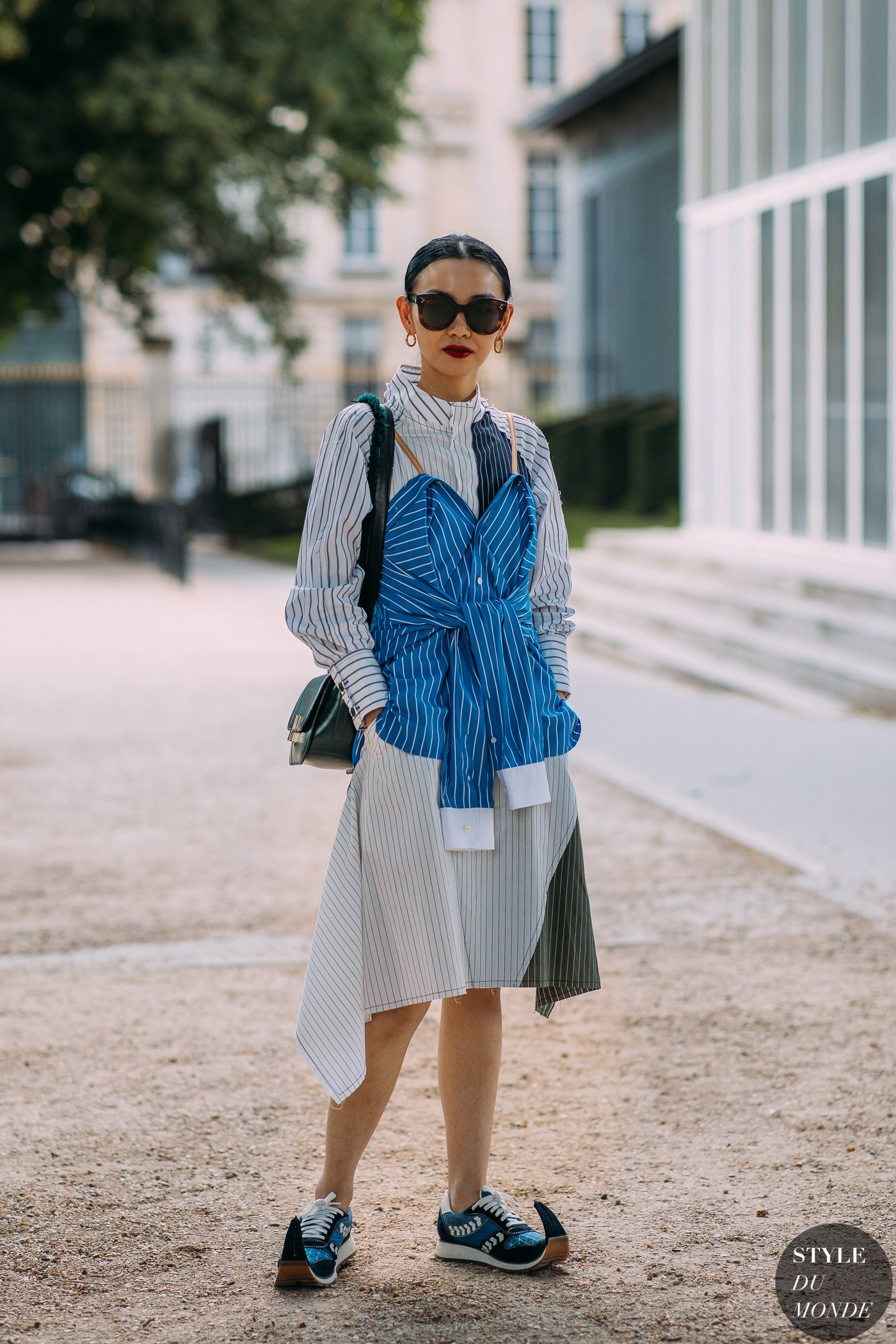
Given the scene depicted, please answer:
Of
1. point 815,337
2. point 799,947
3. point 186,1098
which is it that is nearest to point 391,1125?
point 186,1098

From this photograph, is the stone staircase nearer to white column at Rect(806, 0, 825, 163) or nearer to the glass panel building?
the glass panel building

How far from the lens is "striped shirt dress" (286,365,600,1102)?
10.1 feet

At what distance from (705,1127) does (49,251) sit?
70.5ft

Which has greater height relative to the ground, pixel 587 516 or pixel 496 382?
pixel 496 382

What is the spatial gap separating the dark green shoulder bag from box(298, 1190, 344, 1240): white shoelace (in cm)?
82

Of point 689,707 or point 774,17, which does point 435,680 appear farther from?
point 774,17

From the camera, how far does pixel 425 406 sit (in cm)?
319

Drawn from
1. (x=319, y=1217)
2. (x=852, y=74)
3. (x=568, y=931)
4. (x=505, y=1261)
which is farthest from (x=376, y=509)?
(x=852, y=74)

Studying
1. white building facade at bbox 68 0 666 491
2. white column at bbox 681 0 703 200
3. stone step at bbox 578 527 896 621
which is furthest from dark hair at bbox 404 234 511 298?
white building facade at bbox 68 0 666 491

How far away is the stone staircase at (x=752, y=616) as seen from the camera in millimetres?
10422

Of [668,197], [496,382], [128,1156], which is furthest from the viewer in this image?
[496,382]

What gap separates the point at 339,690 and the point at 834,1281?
1418mm

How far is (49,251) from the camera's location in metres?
23.4

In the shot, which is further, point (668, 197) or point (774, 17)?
point (668, 197)
